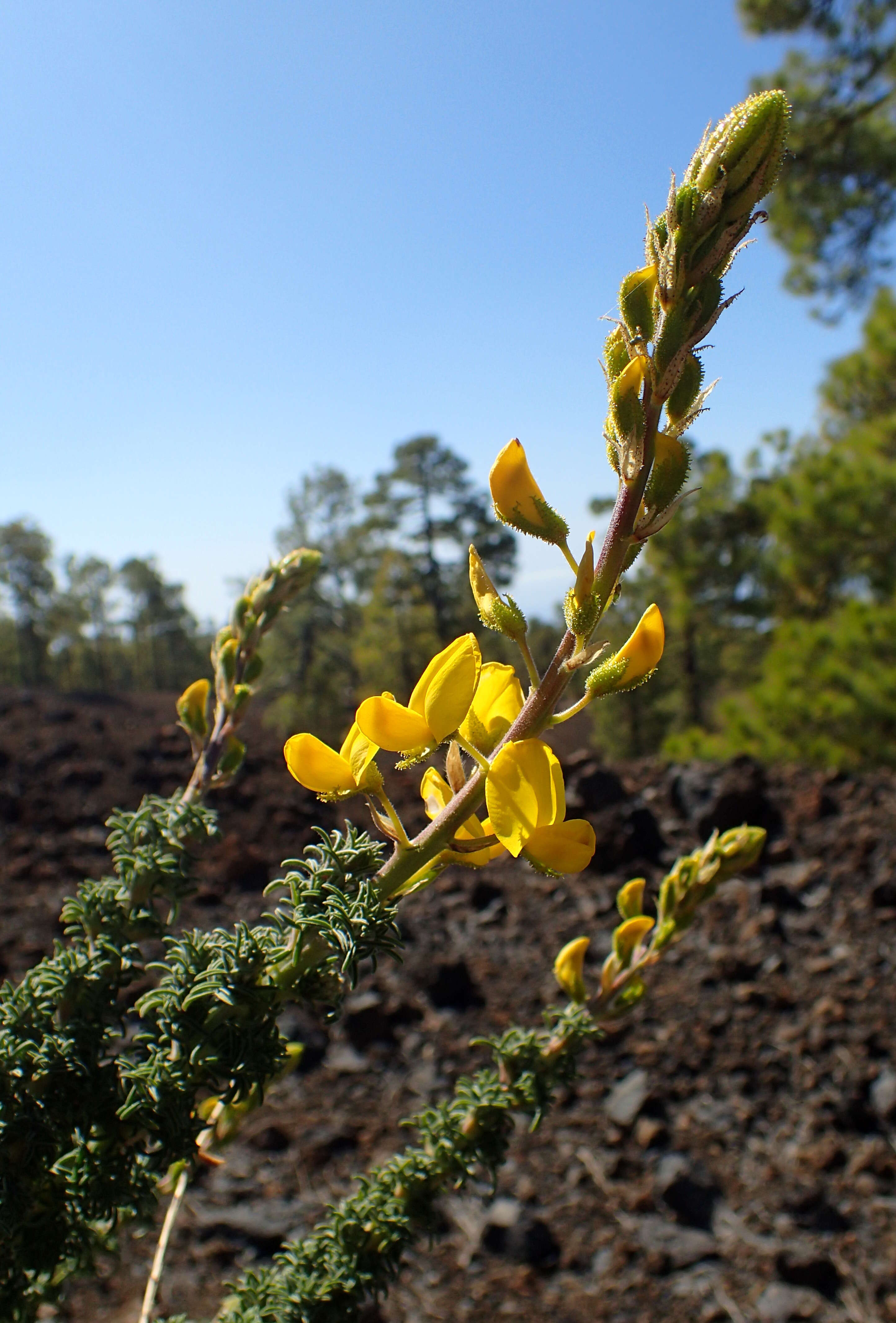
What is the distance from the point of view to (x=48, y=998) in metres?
0.94

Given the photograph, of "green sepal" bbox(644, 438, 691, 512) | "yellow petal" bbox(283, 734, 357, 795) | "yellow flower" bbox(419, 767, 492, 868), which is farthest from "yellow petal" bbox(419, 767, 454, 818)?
"green sepal" bbox(644, 438, 691, 512)

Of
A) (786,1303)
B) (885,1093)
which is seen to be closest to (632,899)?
(786,1303)

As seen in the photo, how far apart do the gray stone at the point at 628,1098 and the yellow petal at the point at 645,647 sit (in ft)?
8.79

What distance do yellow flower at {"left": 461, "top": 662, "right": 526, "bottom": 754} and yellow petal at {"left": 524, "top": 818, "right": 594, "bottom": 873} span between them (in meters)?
0.11

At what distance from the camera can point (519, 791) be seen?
2.21 feet

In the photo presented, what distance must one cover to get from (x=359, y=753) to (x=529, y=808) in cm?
21

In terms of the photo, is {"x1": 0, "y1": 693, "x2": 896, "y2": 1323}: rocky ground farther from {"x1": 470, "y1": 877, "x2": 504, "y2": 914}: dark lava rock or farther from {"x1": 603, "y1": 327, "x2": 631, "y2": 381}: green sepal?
{"x1": 603, "y1": 327, "x2": 631, "y2": 381}: green sepal

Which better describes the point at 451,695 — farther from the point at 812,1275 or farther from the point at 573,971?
the point at 812,1275

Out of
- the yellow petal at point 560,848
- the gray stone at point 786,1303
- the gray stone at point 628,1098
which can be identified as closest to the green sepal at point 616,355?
the yellow petal at point 560,848

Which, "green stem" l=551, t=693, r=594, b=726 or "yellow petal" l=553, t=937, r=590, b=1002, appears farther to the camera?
"yellow petal" l=553, t=937, r=590, b=1002

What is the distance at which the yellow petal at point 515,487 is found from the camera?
2.34 feet

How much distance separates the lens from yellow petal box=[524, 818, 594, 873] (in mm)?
677

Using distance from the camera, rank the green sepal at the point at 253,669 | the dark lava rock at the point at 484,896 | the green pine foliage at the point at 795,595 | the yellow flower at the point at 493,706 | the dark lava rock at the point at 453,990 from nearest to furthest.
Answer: the yellow flower at the point at 493,706, the green sepal at the point at 253,669, the dark lava rock at the point at 453,990, the dark lava rock at the point at 484,896, the green pine foliage at the point at 795,595

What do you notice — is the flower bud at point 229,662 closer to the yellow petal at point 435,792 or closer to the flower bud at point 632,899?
the yellow petal at point 435,792
